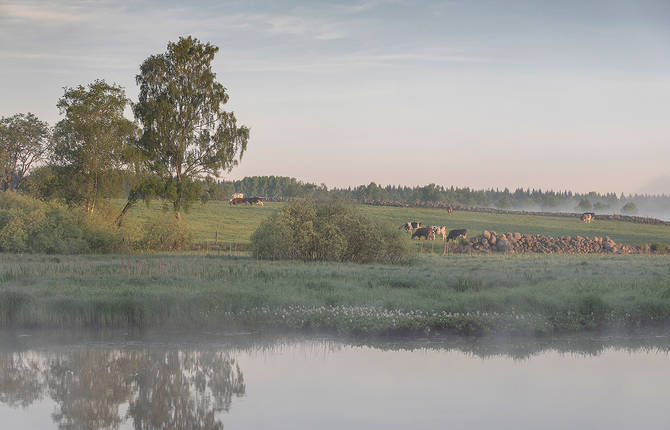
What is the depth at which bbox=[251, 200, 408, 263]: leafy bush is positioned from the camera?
3694 centimetres

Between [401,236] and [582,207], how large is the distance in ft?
533

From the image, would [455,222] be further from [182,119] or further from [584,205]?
[584,205]

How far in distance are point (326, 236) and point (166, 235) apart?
1300cm

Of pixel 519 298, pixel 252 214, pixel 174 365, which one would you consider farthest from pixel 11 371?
pixel 252 214

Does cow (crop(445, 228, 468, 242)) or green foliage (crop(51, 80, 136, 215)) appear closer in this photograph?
green foliage (crop(51, 80, 136, 215))

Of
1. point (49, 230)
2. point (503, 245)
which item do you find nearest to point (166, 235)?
point (49, 230)

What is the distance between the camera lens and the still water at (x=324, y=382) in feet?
33.2

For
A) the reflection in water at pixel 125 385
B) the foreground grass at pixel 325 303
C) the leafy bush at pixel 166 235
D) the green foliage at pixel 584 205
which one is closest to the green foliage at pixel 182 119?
the leafy bush at pixel 166 235

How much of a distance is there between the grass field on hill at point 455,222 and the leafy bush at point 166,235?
12.8 meters

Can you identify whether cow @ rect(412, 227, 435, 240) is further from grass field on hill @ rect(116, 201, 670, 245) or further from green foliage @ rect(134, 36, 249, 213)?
green foliage @ rect(134, 36, 249, 213)

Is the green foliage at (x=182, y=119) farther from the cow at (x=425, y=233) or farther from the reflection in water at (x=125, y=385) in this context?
the reflection in water at (x=125, y=385)

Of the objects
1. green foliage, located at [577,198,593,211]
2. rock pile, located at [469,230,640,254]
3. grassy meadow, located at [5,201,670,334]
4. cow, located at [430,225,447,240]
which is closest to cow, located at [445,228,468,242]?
cow, located at [430,225,447,240]

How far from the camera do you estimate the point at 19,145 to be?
55500mm

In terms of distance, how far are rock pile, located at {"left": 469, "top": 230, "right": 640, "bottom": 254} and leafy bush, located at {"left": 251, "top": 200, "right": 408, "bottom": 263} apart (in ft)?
60.0
